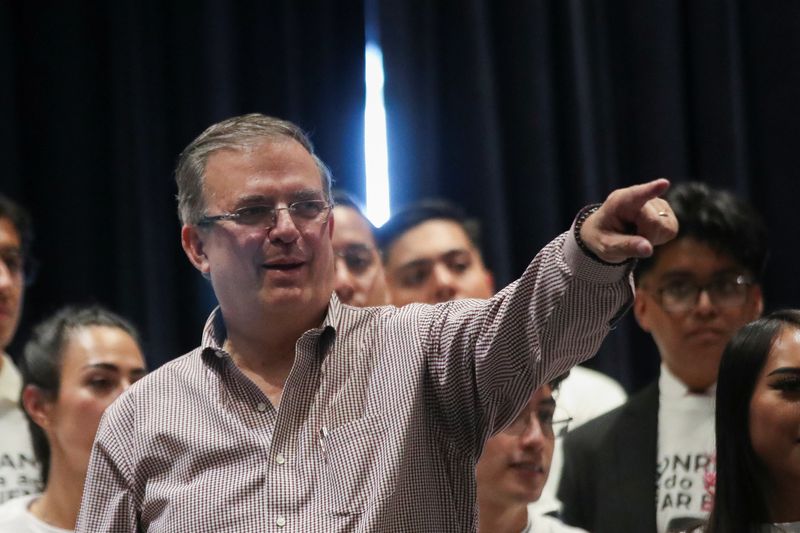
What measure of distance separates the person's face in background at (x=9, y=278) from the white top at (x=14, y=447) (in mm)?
113

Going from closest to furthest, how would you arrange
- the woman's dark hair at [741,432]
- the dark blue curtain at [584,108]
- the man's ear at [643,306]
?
the woman's dark hair at [741,432] → the man's ear at [643,306] → the dark blue curtain at [584,108]

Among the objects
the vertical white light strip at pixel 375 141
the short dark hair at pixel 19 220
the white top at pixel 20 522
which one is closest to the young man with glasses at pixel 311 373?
the white top at pixel 20 522

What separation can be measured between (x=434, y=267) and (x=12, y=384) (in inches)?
42.0

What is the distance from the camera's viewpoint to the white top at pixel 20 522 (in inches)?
105

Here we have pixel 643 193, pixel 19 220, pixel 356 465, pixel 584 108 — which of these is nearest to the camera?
pixel 643 193

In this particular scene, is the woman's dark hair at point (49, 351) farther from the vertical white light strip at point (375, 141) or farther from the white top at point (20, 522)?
the vertical white light strip at point (375, 141)

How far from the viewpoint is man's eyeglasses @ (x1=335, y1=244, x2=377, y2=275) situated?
3107mm

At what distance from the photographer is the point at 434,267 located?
3.11m

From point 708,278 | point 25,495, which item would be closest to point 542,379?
point 708,278

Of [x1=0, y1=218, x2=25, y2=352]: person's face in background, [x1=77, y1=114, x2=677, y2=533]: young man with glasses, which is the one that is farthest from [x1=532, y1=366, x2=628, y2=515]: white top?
[x1=0, y1=218, x2=25, y2=352]: person's face in background

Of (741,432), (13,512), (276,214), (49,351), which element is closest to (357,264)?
(49,351)

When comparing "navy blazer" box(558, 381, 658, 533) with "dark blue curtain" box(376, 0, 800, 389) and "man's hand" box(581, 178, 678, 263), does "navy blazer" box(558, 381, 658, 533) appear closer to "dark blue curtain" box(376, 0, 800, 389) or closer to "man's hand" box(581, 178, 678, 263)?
"dark blue curtain" box(376, 0, 800, 389)

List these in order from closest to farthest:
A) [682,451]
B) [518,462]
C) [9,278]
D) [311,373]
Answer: [311,373] < [518,462] < [682,451] < [9,278]

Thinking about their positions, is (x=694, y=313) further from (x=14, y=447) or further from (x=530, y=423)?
(x=14, y=447)
